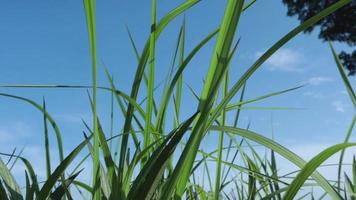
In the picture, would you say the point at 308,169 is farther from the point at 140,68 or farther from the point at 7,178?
the point at 7,178

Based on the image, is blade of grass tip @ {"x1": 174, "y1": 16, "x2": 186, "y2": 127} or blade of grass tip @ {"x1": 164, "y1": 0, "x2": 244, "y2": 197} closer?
blade of grass tip @ {"x1": 164, "y1": 0, "x2": 244, "y2": 197}

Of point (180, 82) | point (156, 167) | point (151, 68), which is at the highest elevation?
point (180, 82)

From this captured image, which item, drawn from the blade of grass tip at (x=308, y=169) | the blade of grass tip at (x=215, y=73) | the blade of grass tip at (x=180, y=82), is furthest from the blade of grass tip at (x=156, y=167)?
the blade of grass tip at (x=180, y=82)

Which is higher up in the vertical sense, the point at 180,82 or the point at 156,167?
the point at 180,82

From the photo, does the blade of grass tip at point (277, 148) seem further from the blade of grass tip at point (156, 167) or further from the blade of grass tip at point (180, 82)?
the blade of grass tip at point (180, 82)

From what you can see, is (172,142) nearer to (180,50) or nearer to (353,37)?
(180,50)

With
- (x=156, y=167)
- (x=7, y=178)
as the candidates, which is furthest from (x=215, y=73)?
(x=7, y=178)

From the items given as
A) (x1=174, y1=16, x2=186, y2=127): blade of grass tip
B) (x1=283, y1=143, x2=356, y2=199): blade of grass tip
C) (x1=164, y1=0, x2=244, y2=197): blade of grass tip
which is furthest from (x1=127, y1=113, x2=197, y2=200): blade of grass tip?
(x1=174, y1=16, x2=186, y2=127): blade of grass tip

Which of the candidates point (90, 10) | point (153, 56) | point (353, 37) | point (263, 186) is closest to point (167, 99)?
point (153, 56)

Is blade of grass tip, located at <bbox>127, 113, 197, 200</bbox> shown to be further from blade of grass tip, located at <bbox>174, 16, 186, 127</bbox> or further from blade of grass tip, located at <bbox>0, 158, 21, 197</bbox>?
blade of grass tip, located at <bbox>174, 16, 186, 127</bbox>

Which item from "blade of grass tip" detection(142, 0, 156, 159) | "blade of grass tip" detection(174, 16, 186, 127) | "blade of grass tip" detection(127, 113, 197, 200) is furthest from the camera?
"blade of grass tip" detection(174, 16, 186, 127)
